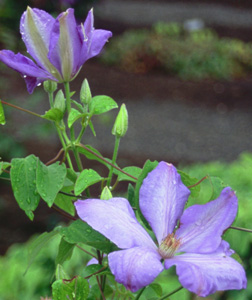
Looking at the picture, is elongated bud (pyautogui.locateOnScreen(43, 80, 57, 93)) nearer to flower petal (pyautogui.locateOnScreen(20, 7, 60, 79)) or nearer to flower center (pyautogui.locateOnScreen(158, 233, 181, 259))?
flower petal (pyautogui.locateOnScreen(20, 7, 60, 79))

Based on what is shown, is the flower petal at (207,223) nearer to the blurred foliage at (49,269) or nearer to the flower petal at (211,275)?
the flower petal at (211,275)

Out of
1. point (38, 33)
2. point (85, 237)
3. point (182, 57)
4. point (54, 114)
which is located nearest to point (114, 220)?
point (85, 237)

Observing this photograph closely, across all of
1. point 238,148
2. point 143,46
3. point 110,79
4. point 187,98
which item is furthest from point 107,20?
point 238,148

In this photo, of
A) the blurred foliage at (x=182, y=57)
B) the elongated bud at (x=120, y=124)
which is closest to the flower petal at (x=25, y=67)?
the elongated bud at (x=120, y=124)

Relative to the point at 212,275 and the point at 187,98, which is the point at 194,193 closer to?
the point at 212,275

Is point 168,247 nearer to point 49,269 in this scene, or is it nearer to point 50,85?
point 50,85
